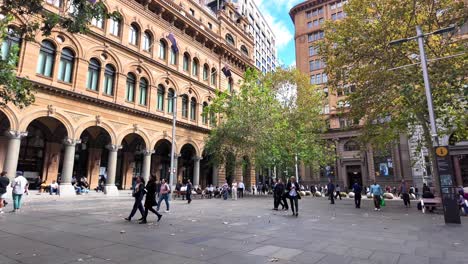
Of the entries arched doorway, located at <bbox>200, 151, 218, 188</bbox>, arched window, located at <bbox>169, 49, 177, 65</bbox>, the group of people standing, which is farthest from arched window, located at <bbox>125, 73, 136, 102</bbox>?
the group of people standing

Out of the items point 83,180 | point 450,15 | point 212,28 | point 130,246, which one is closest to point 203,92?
point 212,28

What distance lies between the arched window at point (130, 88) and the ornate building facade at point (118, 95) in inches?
3.8

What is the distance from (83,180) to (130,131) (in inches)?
219

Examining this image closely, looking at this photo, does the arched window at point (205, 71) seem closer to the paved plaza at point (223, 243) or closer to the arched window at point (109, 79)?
the arched window at point (109, 79)

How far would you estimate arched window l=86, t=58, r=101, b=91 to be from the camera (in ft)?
78.9

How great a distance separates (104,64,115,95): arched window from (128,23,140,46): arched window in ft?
12.2

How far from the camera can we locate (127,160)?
29844 mm

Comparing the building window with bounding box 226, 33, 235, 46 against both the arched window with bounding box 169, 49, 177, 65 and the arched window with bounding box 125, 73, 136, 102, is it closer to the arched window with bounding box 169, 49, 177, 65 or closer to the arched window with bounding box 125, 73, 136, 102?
the arched window with bounding box 169, 49, 177, 65

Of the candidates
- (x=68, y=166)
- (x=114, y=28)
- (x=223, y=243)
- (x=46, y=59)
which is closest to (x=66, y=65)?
(x=46, y=59)

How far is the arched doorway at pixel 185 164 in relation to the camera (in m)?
35.1

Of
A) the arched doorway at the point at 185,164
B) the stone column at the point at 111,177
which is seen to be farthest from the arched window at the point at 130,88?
the arched doorway at the point at 185,164

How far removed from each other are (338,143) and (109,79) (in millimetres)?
38301

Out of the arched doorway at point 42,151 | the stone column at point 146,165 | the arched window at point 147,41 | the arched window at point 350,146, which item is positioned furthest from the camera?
the arched window at point 350,146

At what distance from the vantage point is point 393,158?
44031mm
